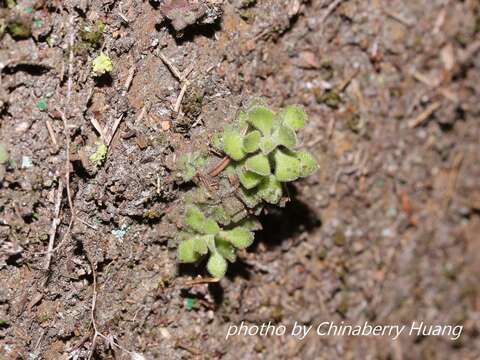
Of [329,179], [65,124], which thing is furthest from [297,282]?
[65,124]

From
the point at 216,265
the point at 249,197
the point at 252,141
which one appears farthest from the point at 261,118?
the point at 216,265

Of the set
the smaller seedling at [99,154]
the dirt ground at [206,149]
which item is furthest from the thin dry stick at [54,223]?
the smaller seedling at [99,154]

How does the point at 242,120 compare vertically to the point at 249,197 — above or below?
above

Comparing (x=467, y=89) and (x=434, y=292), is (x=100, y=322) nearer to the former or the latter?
(x=434, y=292)

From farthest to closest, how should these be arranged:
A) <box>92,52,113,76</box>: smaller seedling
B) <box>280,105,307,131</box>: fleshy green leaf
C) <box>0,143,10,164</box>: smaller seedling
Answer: <box>280,105,307,131</box>: fleshy green leaf
<box>92,52,113,76</box>: smaller seedling
<box>0,143,10,164</box>: smaller seedling

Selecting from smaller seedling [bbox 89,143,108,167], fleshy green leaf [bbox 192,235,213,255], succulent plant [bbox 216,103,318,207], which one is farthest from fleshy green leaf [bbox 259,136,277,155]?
smaller seedling [bbox 89,143,108,167]

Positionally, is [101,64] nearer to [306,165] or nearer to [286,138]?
[286,138]

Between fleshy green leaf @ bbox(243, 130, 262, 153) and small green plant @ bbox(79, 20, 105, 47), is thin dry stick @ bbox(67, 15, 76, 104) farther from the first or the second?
fleshy green leaf @ bbox(243, 130, 262, 153)
